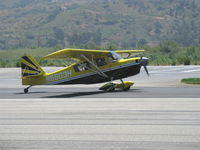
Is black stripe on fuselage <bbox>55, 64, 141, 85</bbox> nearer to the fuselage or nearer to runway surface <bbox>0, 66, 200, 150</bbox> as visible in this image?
the fuselage

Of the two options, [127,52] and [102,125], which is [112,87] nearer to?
[127,52]

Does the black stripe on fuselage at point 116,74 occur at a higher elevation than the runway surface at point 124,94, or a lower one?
higher

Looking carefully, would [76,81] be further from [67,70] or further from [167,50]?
[167,50]

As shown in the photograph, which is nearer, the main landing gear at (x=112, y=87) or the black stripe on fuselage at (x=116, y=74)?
the black stripe on fuselage at (x=116, y=74)

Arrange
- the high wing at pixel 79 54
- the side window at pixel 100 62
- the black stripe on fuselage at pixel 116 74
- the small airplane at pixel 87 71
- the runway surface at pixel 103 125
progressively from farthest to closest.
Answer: the side window at pixel 100 62, the small airplane at pixel 87 71, the black stripe on fuselage at pixel 116 74, the high wing at pixel 79 54, the runway surface at pixel 103 125

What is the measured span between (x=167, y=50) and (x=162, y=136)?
107 m

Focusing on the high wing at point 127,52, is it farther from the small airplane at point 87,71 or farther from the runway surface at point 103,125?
the runway surface at point 103,125

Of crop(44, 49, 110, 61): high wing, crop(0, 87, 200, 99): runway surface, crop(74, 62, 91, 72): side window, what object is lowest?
crop(0, 87, 200, 99): runway surface

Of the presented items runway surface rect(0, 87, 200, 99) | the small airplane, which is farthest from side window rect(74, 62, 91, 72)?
runway surface rect(0, 87, 200, 99)

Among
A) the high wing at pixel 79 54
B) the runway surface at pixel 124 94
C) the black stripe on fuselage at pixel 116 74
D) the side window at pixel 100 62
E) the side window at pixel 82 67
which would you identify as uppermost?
the high wing at pixel 79 54

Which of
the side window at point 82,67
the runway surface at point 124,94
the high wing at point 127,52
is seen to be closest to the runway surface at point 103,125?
the runway surface at point 124,94

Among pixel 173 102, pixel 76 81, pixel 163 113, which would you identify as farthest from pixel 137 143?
pixel 76 81

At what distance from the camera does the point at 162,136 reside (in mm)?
10258

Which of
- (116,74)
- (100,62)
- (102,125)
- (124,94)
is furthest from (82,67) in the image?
(102,125)
